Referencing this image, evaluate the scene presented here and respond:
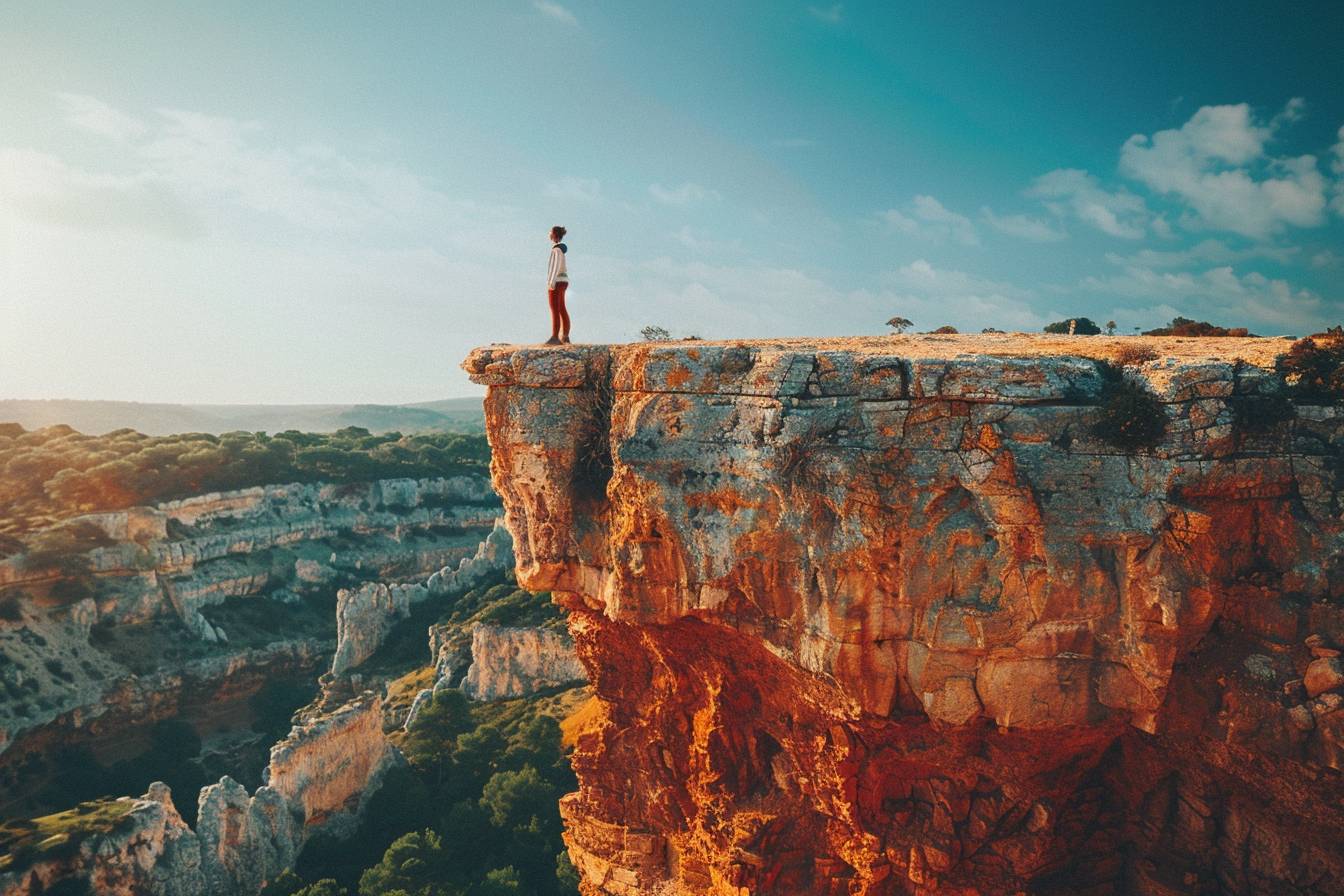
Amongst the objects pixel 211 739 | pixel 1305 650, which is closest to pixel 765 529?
pixel 1305 650

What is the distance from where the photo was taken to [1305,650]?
32.3 feet

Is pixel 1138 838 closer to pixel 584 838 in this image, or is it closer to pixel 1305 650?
pixel 1305 650

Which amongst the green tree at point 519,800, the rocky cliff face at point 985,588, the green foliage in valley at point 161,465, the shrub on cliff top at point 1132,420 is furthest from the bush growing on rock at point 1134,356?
the green foliage in valley at point 161,465

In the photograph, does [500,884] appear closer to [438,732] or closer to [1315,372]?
[438,732]

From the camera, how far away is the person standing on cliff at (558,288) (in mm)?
15242

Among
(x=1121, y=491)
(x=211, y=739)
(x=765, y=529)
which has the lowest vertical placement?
(x=211, y=739)

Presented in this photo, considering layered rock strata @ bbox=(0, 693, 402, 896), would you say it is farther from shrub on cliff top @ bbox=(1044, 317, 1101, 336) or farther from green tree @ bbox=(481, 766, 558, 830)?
shrub on cliff top @ bbox=(1044, 317, 1101, 336)

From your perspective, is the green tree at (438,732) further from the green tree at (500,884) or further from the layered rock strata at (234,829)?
the green tree at (500,884)

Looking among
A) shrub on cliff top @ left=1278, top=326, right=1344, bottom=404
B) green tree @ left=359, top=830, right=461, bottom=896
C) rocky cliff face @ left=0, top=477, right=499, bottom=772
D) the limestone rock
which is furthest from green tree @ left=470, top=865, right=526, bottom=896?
rocky cliff face @ left=0, top=477, right=499, bottom=772

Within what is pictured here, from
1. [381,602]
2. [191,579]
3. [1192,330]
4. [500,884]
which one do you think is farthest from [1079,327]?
[191,579]

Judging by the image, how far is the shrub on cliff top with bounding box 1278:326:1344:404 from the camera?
9867mm

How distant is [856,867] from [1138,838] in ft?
14.3

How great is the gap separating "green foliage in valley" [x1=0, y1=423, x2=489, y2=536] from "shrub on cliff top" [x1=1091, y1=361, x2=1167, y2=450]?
Result: 62561 millimetres

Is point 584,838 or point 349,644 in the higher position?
point 584,838
